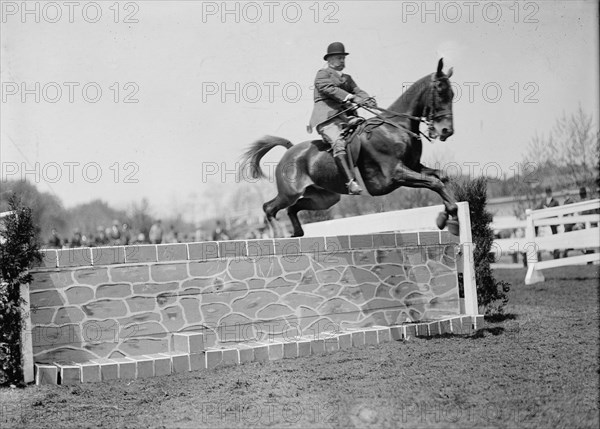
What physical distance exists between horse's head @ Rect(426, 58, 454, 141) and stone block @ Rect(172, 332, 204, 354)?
381cm

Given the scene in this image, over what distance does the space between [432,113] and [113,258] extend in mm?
4223

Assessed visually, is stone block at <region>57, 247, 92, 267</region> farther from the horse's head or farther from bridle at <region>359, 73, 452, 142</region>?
the horse's head

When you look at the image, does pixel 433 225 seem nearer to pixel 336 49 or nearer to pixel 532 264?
pixel 336 49

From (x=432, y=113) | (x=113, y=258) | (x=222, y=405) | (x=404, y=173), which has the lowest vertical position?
(x=222, y=405)

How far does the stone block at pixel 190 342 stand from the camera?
6.84m

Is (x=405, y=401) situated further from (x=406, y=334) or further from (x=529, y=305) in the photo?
(x=529, y=305)

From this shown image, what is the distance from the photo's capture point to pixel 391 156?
27.1 feet

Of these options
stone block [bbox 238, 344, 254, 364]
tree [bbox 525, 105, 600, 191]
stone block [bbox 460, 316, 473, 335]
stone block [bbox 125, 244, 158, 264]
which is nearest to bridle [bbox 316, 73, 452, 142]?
stone block [bbox 460, 316, 473, 335]

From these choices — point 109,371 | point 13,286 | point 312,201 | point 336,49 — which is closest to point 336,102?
point 336,49

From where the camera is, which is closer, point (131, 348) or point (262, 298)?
point (131, 348)

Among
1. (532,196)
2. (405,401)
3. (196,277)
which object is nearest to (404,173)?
(196,277)

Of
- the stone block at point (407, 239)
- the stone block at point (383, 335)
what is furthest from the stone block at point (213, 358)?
the stone block at point (407, 239)

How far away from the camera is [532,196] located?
88.2 feet

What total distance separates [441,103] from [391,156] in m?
0.90
